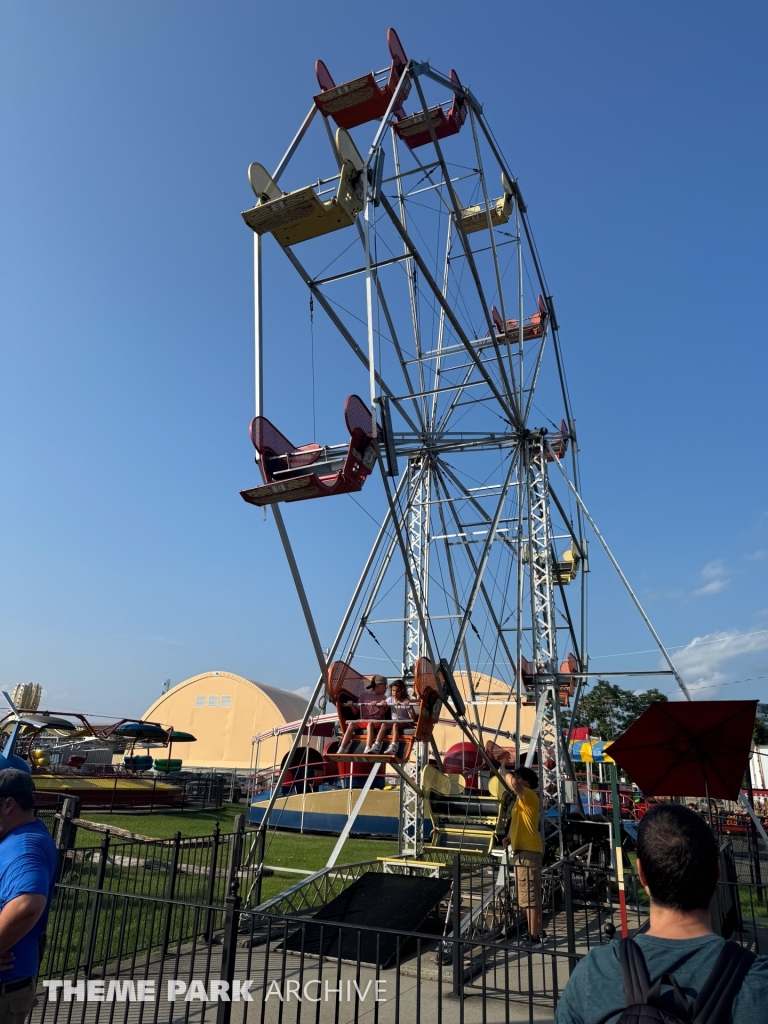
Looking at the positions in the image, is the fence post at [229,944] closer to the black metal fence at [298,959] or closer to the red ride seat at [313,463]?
the black metal fence at [298,959]

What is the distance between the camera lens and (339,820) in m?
21.1

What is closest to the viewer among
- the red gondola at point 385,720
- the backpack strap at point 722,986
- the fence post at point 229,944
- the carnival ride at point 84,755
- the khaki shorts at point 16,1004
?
the backpack strap at point 722,986

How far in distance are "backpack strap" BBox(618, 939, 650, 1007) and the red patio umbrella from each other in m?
5.56

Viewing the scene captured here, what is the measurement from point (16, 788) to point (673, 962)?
3157mm

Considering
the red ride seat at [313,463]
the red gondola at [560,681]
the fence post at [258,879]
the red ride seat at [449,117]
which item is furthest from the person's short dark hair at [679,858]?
the red ride seat at [449,117]

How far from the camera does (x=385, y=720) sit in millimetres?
9906

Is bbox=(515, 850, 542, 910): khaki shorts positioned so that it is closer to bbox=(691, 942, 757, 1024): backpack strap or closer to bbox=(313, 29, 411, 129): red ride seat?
bbox=(691, 942, 757, 1024): backpack strap

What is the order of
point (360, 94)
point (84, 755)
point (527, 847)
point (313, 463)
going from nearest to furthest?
point (527, 847), point (313, 463), point (360, 94), point (84, 755)

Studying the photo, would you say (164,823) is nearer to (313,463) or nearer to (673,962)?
(313,463)

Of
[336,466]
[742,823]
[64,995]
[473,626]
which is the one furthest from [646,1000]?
[742,823]

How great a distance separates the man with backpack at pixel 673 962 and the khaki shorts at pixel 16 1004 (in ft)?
9.24

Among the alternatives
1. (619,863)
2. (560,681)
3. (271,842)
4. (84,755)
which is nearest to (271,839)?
(271,842)

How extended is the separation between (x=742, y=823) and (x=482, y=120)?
736 inches

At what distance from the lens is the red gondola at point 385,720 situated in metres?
9.57
